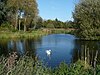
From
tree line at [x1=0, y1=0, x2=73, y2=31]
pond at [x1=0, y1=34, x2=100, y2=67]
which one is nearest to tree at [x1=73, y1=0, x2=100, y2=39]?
pond at [x1=0, y1=34, x2=100, y2=67]

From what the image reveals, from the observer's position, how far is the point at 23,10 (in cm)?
6050

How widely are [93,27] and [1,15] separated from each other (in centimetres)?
1694

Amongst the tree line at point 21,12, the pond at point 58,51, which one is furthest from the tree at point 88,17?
the tree line at point 21,12

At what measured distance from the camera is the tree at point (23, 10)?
58719mm

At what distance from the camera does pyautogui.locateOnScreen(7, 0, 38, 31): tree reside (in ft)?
193

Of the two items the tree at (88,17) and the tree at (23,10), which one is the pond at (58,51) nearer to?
the tree at (88,17)

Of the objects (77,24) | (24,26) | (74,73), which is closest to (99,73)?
(74,73)

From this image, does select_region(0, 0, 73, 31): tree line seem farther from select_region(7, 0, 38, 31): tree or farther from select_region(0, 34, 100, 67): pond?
select_region(0, 34, 100, 67): pond

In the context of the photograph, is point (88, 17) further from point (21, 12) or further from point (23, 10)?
point (21, 12)

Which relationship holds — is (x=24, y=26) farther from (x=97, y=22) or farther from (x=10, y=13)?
(x=97, y=22)

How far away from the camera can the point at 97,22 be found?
3741 centimetres

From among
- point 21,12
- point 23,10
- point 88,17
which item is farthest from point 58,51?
point 21,12

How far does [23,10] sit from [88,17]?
24606 millimetres

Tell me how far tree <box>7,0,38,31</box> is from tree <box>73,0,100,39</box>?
21.0 meters
